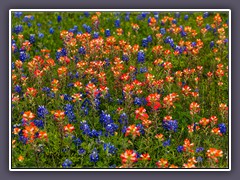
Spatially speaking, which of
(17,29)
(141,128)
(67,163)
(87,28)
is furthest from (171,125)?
(17,29)

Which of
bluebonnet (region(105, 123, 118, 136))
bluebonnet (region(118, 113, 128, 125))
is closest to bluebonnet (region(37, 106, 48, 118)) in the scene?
bluebonnet (region(105, 123, 118, 136))

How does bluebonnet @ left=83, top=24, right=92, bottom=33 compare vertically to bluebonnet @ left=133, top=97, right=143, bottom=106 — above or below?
above

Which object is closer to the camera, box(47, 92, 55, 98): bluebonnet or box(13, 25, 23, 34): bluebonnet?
box(47, 92, 55, 98): bluebonnet

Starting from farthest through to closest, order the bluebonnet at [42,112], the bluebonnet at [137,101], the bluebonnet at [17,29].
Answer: the bluebonnet at [17,29] → the bluebonnet at [137,101] → the bluebonnet at [42,112]

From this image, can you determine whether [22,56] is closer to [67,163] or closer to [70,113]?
[70,113]

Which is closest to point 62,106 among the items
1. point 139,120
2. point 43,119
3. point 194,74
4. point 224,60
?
point 43,119

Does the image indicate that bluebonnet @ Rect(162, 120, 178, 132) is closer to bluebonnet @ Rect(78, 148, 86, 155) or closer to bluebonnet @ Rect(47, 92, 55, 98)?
bluebonnet @ Rect(78, 148, 86, 155)

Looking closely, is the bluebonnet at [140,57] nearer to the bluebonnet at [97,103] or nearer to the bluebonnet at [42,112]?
the bluebonnet at [97,103]

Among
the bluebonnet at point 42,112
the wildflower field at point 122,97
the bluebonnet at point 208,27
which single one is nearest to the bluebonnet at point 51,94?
the wildflower field at point 122,97
